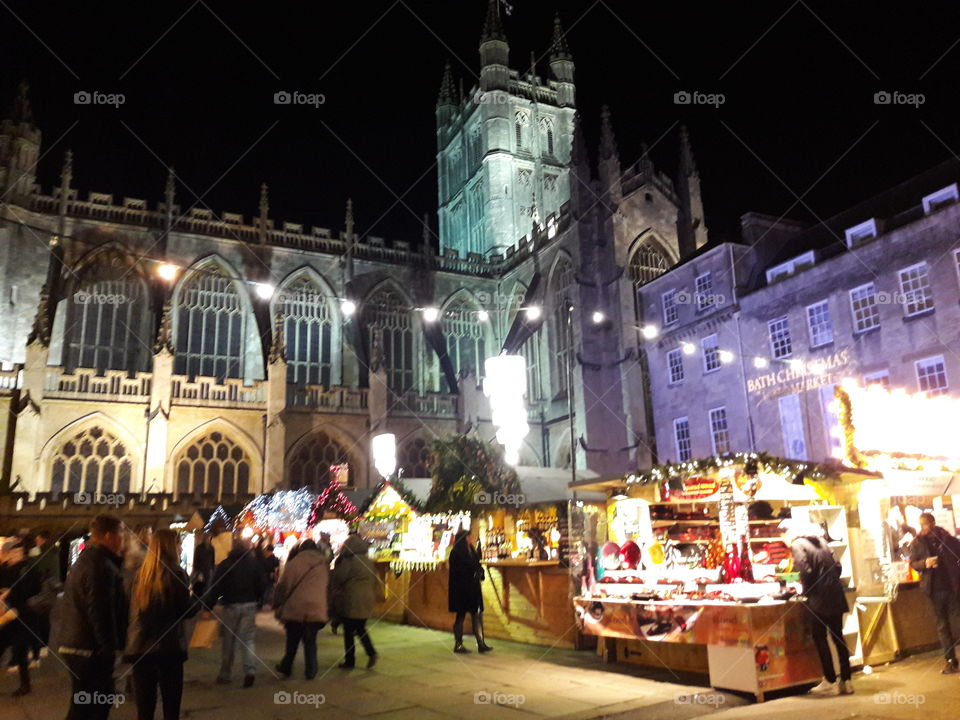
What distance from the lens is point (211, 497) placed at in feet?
77.4

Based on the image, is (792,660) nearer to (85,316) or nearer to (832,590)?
(832,590)

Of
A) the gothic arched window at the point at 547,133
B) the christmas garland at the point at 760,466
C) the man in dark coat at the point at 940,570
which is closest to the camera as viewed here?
the man in dark coat at the point at 940,570

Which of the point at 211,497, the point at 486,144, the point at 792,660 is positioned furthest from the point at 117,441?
the point at 486,144

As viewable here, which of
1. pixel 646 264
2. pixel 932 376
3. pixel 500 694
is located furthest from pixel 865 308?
pixel 500 694

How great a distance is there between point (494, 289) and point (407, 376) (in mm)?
6486

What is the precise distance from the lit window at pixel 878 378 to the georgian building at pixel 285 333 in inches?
348

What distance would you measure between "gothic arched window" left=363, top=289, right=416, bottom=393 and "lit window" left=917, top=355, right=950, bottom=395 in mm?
21030

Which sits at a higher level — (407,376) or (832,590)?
(407,376)

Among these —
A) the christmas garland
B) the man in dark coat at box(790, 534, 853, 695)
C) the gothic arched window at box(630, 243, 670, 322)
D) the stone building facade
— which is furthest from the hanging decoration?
the gothic arched window at box(630, 243, 670, 322)

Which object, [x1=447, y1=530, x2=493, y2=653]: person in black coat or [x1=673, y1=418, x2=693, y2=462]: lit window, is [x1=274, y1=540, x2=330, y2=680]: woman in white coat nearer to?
[x1=447, y1=530, x2=493, y2=653]: person in black coat

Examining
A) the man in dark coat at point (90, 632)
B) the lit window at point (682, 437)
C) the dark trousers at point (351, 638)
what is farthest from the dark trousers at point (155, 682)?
the lit window at point (682, 437)

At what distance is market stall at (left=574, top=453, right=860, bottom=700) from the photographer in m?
7.58

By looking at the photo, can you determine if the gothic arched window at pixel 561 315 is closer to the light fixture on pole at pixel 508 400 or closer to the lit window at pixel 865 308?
the light fixture on pole at pixel 508 400

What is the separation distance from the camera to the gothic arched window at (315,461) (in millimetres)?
27344
